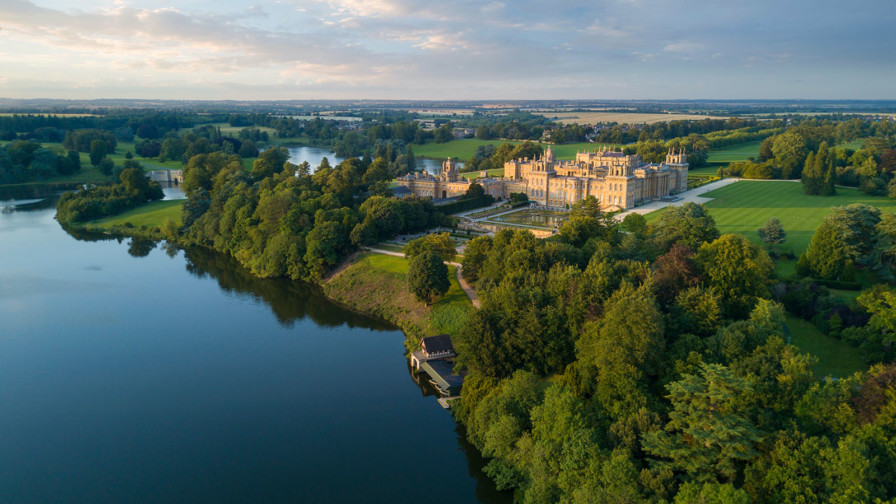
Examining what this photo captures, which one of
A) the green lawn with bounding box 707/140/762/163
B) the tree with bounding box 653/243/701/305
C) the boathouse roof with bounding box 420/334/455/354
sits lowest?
the boathouse roof with bounding box 420/334/455/354

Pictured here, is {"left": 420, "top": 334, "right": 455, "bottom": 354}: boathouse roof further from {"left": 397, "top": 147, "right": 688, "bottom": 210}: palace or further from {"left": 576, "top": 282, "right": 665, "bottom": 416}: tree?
{"left": 397, "top": 147, "right": 688, "bottom": 210}: palace

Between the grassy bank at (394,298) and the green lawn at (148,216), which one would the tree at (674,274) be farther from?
the green lawn at (148,216)

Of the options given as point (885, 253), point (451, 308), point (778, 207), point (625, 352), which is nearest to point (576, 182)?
point (778, 207)

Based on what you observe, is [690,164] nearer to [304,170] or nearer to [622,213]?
[622,213]

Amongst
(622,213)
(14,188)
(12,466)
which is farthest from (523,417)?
(14,188)

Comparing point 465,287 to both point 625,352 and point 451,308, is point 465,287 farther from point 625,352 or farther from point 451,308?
point 625,352

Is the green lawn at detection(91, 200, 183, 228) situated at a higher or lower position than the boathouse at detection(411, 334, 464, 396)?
higher

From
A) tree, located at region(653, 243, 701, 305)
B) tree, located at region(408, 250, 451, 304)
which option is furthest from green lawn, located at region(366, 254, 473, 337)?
tree, located at region(653, 243, 701, 305)
